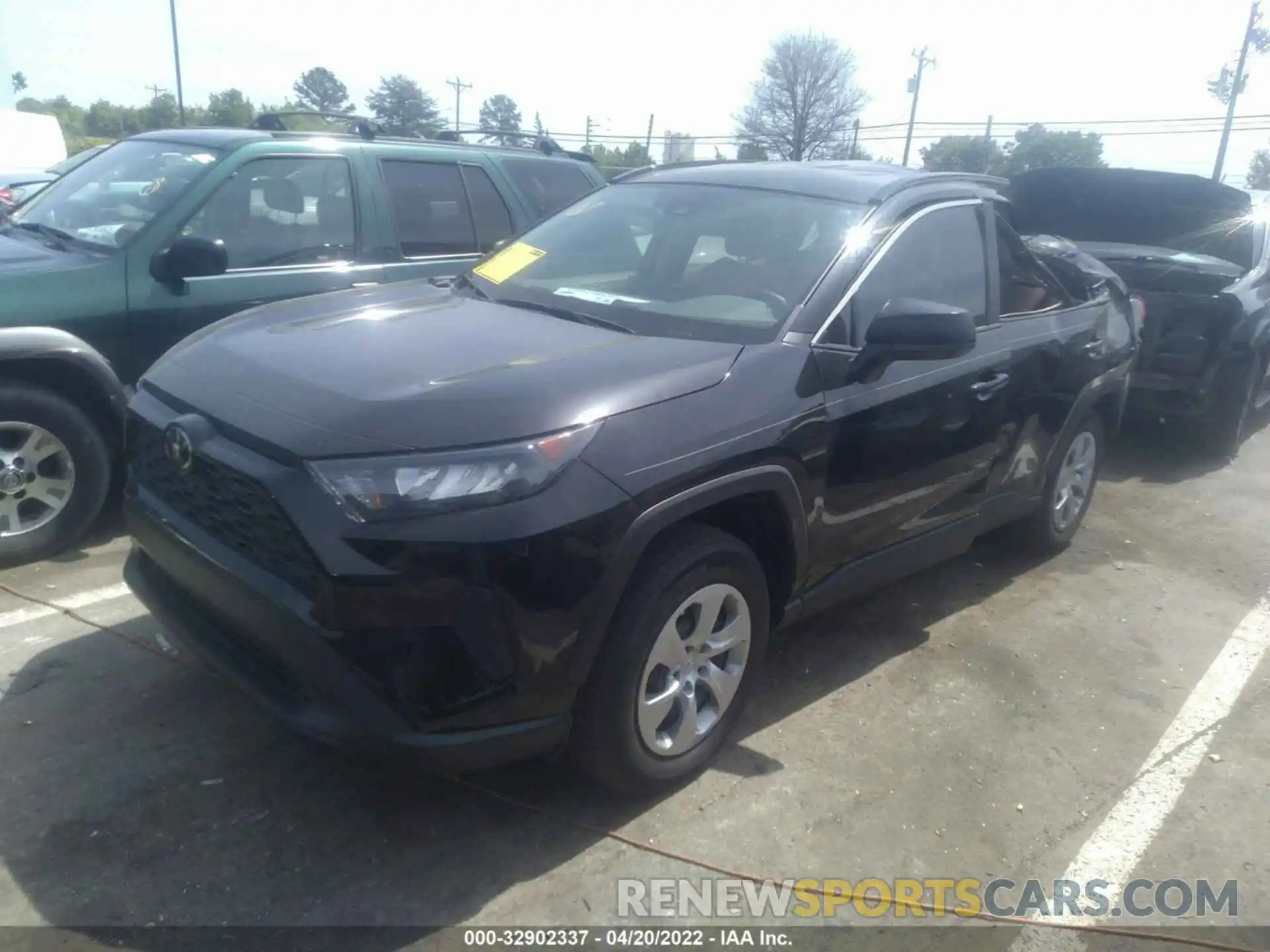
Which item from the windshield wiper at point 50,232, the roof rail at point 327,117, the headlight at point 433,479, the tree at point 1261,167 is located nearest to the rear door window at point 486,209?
the roof rail at point 327,117

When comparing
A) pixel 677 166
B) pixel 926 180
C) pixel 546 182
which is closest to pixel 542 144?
pixel 546 182

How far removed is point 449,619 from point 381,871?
2.63 feet

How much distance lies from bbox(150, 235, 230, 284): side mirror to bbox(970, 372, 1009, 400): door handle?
130 inches

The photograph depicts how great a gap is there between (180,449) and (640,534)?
128cm

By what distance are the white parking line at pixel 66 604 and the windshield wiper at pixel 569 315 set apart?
5.95 feet

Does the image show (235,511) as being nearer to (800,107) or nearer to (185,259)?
(185,259)

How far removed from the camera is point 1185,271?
669 centimetres

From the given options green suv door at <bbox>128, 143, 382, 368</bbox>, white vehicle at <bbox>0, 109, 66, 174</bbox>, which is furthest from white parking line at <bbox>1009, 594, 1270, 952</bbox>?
white vehicle at <bbox>0, 109, 66, 174</bbox>

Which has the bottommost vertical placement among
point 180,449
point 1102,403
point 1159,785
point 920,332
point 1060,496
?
point 1159,785

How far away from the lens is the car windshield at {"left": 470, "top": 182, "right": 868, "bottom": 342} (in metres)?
3.39

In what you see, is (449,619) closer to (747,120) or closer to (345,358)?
(345,358)

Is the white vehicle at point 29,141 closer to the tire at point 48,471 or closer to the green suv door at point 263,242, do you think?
the green suv door at point 263,242

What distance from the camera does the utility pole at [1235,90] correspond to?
34219 mm

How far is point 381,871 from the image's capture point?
2742mm
